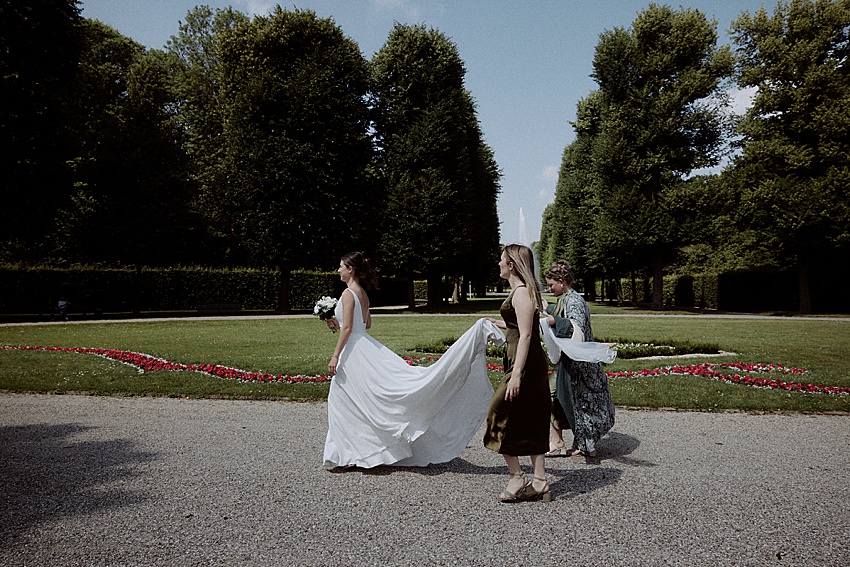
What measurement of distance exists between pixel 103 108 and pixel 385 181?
1808 centimetres

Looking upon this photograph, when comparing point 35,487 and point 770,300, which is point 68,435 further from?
point 770,300

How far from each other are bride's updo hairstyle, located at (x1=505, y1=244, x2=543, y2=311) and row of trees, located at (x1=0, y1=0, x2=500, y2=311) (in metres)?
26.8

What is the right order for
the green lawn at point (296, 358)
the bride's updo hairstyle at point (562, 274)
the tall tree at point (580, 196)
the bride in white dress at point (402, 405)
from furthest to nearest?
the tall tree at point (580, 196)
the green lawn at point (296, 358)
the bride's updo hairstyle at point (562, 274)
the bride in white dress at point (402, 405)

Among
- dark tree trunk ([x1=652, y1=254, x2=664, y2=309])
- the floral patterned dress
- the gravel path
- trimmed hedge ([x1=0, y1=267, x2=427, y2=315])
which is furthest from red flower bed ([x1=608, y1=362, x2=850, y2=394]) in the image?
trimmed hedge ([x1=0, y1=267, x2=427, y2=315])

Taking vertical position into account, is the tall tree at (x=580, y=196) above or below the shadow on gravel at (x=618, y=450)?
above

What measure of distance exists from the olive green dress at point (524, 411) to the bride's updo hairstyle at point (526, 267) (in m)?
0.11

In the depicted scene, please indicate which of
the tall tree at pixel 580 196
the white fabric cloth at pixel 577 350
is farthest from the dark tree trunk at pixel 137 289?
the tall tree at pixel 580 196

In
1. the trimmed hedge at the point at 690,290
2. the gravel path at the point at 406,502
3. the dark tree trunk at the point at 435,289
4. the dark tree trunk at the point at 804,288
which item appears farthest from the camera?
the trimmed hedge at the point at 690,290

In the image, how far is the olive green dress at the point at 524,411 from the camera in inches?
187

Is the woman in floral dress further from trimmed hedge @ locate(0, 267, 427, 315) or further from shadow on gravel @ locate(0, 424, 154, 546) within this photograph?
trimmed hedge @ locate(0, 267, 427, 315)

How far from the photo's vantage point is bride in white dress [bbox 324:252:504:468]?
552cm

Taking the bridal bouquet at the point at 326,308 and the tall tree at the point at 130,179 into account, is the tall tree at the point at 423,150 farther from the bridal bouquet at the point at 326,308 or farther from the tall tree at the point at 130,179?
the bridal bouquet at the point at 326,308

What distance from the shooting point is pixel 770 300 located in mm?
35938

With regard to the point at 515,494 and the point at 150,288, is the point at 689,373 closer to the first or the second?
the point at 515,494
